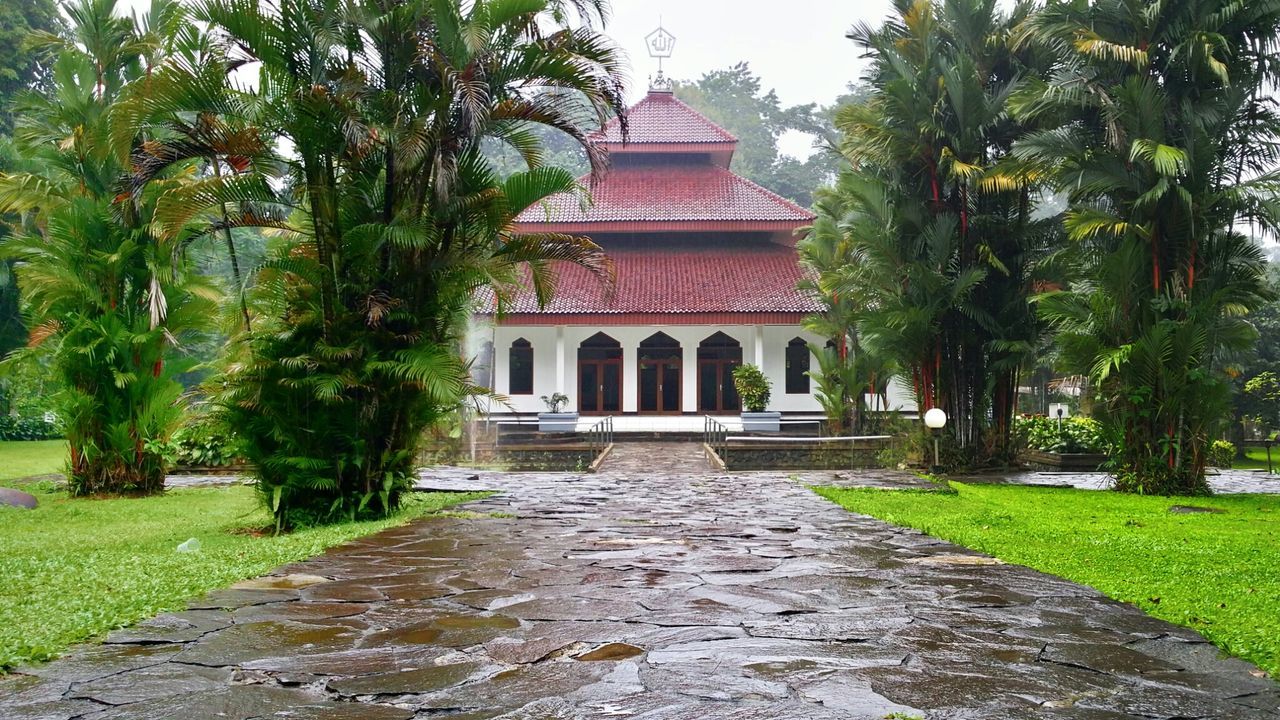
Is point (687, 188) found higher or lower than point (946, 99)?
higher

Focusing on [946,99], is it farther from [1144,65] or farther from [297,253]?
[297,253]

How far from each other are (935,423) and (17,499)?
11480 mm

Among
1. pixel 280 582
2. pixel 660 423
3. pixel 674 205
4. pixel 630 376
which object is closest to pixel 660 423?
pixel 660 423

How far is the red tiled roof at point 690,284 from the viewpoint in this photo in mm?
27828

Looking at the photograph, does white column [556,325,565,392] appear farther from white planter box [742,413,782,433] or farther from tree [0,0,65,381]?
tree [0,0,65,381]

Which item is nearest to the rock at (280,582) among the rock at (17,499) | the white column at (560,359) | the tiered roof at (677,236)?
the rock at (17,499)

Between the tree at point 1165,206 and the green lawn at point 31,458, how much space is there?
1310 cm

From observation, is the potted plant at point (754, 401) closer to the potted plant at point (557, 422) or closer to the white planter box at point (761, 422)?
the white planter box at point (761, 422)

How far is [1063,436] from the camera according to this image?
19.1 m

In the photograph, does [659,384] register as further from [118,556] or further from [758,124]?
[758,124]

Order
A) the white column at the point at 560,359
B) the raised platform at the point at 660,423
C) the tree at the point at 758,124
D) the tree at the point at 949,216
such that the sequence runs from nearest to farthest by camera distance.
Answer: the tree at the point at 949,216, the raised platform at the point at 660,423, the white column at the point at 560,359, the tree at the point at 758,124

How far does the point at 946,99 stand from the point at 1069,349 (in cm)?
437

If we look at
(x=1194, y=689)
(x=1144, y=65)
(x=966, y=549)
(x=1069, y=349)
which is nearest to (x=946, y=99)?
(x=1144, y=65)

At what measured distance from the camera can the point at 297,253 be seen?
8.93 m
